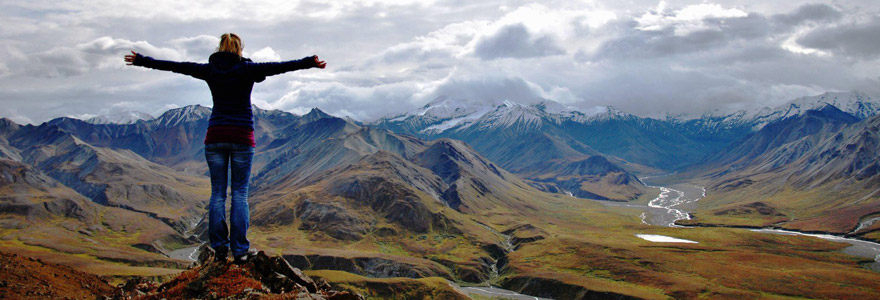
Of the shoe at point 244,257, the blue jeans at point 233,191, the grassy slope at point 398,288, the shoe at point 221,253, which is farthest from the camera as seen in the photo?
the grassy slope at point 398,288

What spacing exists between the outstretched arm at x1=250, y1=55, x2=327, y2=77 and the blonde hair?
932 millimetres

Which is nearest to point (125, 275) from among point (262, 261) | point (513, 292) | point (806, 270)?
point (513, 292)

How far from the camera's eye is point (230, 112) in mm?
16484

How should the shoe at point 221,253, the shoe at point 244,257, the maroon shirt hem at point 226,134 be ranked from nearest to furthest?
the maroon shirt hem at point 226,134 → the shoe at point 221,253 → the shoe at point 244,257

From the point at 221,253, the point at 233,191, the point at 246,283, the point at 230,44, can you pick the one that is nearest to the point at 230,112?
the point at 230,44

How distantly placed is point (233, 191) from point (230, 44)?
13.6 feet

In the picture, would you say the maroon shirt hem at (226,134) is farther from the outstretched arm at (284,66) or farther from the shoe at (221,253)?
the shoe at (221,253)

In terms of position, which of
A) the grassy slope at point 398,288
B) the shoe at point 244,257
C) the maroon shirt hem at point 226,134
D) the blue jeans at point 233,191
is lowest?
the grassy slope at point 398,288

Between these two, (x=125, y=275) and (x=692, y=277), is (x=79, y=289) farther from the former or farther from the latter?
→ (x=692, y=277)

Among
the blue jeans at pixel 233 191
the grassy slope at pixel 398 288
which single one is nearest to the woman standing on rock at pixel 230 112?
the blue jeans at pixel 233 191

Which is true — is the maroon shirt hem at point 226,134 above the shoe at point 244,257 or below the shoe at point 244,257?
above

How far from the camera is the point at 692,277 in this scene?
623 ft

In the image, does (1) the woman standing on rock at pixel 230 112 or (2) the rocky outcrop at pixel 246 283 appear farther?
(2) the rocky outcrop at pixel 246 283

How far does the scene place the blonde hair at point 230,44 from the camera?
16781 mm
